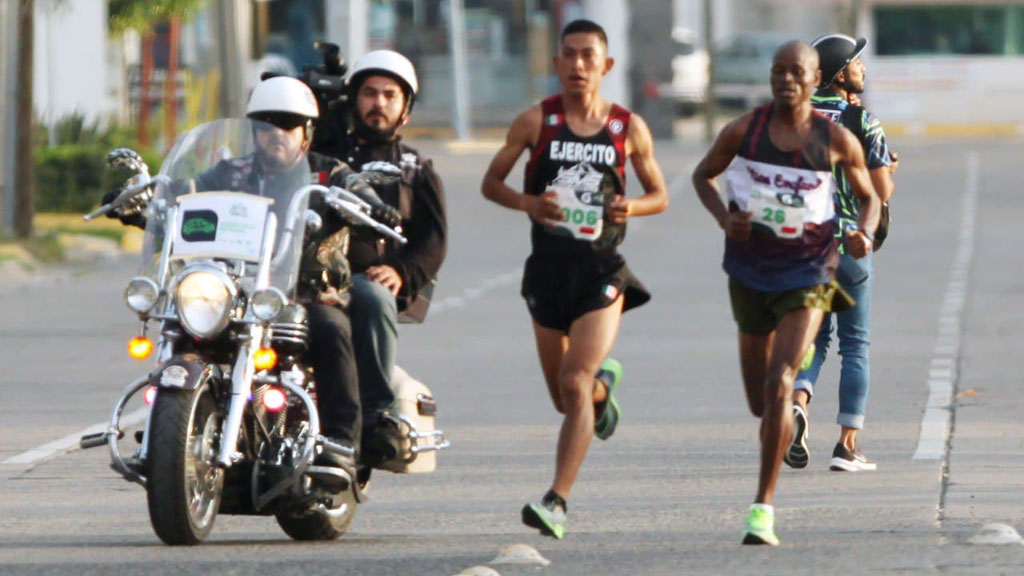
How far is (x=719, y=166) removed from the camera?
8.49 meters

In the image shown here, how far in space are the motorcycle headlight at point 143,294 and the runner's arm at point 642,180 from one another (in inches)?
64.2

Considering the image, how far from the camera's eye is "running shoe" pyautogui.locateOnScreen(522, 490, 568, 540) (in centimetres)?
790

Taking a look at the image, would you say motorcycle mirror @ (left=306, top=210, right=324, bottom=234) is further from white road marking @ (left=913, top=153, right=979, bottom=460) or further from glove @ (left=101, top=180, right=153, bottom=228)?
white road marking @ (left=913, top=153, right=979, bottom=460)

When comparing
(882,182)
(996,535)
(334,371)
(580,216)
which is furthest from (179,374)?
(882,182)

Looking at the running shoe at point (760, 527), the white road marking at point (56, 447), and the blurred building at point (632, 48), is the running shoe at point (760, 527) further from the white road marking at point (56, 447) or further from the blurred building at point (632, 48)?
the blurred building at point (632, 48)

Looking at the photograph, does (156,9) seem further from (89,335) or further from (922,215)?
(89,335)

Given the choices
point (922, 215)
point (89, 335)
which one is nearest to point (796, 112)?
point (89, 335)

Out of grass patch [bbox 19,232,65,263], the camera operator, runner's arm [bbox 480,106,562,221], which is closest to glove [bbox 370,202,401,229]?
the camera operator

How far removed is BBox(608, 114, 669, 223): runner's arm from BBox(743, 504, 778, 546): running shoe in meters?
1.14

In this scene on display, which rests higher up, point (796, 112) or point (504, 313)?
point (796, 112)

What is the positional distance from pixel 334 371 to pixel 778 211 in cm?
166

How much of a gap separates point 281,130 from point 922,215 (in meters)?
23.4

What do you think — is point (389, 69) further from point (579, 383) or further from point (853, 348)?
point (853, 348)

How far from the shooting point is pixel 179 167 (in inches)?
316
